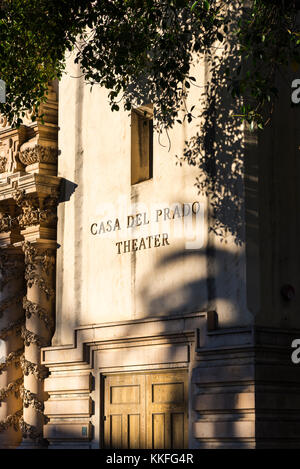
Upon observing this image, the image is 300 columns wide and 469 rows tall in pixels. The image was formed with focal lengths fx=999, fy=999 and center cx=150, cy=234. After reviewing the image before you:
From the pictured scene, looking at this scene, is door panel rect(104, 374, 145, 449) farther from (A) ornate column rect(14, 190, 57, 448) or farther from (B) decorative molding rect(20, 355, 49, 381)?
(A) ornate column rect(14, 190, 57, 448)

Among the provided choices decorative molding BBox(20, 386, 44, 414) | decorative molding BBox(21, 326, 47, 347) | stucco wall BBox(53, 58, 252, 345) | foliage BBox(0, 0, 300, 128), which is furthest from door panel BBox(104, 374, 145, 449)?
foliage BBox(0, 0, 300, 128)

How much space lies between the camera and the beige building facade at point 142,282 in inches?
634

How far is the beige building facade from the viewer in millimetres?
16094

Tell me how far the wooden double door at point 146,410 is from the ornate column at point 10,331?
9.96 ft

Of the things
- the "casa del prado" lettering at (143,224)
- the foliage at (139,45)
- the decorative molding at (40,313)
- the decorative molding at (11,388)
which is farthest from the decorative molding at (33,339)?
the foliage at (139,45)

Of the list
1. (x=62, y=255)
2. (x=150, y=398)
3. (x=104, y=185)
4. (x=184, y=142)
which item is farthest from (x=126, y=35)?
(x=150, y=398)

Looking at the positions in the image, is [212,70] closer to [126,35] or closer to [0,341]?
[126,35]

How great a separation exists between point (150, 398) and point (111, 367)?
112 centimetres

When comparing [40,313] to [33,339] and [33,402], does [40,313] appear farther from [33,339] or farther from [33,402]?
[33,402]

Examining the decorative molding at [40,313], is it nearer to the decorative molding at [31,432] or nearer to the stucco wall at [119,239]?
the stucco wall at [119,239]

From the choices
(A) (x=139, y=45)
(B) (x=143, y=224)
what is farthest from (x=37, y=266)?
(A) (x=139, y=45)

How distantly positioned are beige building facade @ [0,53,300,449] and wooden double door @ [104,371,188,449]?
27mm

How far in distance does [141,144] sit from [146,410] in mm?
4968

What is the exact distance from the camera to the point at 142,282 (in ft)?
59.0
